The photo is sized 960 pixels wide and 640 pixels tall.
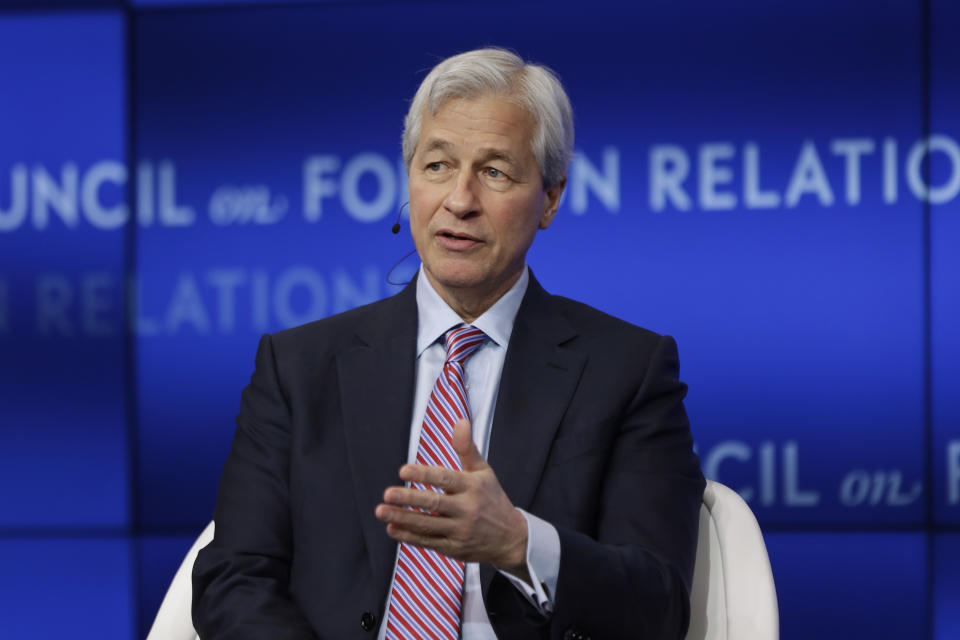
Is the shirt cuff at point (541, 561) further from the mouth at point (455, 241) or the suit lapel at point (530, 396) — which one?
the mouth at point (455, 241)

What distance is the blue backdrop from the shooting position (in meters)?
3.76

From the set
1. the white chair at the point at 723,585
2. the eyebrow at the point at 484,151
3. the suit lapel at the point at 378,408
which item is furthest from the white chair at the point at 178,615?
the eyebrow at the point at 484,151

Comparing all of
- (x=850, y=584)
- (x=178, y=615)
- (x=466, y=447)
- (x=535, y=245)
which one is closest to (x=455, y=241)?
→ (x=466, y=447)

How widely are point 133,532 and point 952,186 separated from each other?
3.05 m

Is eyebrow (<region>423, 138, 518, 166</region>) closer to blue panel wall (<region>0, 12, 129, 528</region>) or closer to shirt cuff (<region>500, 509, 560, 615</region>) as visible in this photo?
shirt cuff (<region>500, 509, 560, 615</region>)

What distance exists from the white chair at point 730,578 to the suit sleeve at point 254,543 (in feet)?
1.96

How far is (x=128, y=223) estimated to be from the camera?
4012mm

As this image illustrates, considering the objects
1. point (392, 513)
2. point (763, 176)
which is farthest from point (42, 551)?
Answer: point (392, 513)

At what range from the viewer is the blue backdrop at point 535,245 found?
12.3 feet

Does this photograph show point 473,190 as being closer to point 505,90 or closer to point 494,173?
point 494,173

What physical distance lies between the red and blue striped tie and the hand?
22cm

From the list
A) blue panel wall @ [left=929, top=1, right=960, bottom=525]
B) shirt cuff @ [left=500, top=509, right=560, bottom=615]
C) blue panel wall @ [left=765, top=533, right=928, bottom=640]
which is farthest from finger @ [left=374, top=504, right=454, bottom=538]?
blue panel wall @ [left=929, top=1, right=960, bottom=525]

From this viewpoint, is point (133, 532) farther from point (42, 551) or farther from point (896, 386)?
point (896, 386)

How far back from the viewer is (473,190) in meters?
1.82
